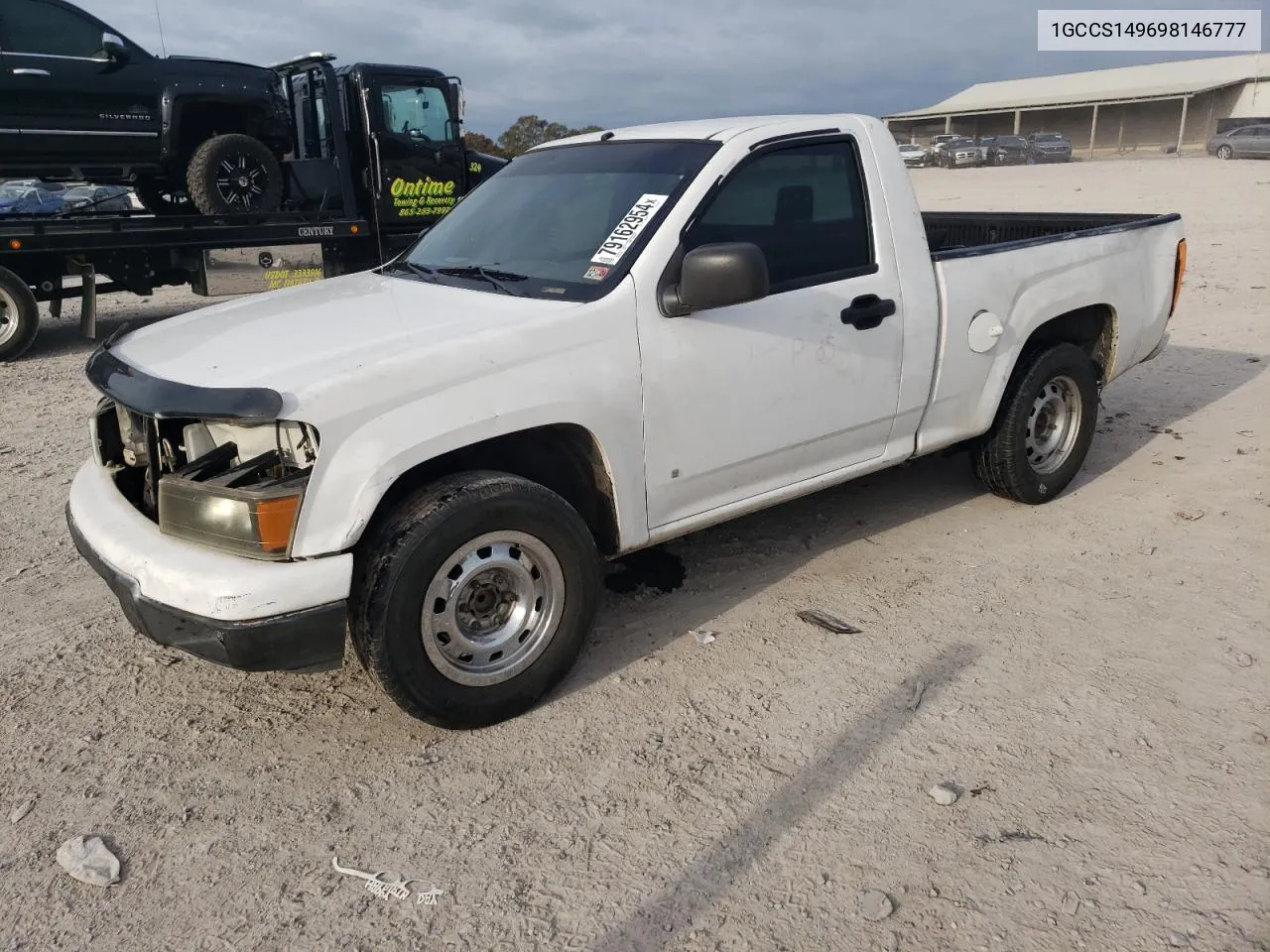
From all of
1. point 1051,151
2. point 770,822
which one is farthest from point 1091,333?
point 1051,151

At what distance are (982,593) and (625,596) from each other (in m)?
1.47

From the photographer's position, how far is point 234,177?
408 inches

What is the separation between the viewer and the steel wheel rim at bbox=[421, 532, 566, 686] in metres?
3.03

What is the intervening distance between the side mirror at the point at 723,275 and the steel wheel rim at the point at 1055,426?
234cm

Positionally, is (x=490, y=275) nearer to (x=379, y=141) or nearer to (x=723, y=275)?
(x=723, y=275)

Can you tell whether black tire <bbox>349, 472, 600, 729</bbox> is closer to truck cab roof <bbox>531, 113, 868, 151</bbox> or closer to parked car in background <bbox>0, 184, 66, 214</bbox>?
truck cab roof <bbox>531, 113, 868, 151</bbox>

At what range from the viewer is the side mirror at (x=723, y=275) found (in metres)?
3.15

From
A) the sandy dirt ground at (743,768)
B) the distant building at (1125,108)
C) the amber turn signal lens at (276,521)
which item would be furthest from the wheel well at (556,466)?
the distant building at (1125,108)

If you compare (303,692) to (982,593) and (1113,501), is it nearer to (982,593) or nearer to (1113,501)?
(982,593)

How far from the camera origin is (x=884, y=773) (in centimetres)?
293

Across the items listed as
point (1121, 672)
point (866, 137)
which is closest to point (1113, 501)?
point (1121, 672)

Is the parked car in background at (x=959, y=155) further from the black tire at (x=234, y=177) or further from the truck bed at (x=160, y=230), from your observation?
the black tire at (x=234, y=177)

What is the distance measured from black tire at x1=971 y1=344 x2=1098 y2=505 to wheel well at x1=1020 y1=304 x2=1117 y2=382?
0.34 ft

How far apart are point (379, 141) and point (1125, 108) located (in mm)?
56170
